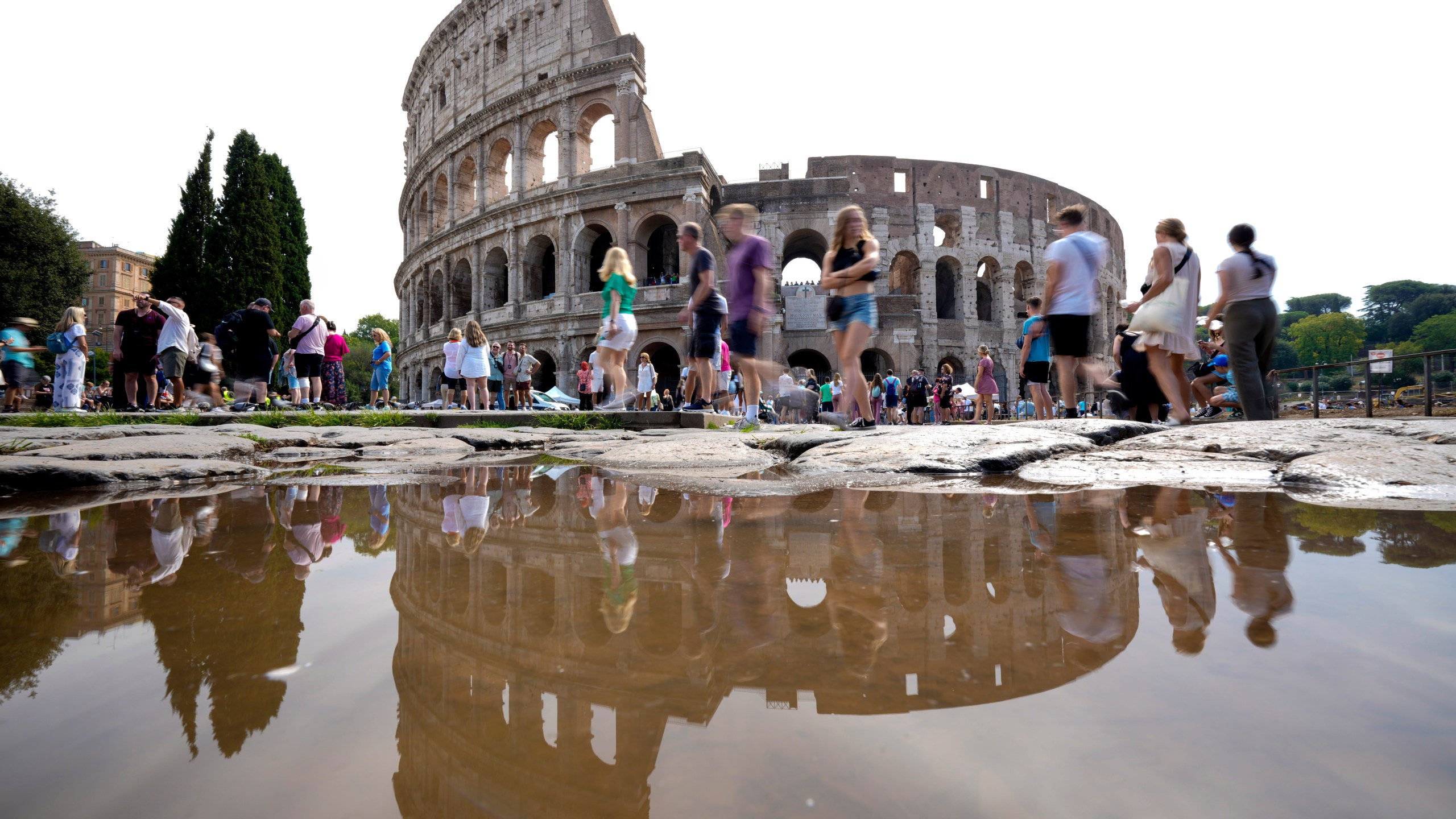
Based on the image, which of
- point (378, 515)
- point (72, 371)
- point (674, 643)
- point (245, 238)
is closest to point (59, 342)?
point (72, 371)

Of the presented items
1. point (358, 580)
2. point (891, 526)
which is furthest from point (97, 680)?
point (891, 526)

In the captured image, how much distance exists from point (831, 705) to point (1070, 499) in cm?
178

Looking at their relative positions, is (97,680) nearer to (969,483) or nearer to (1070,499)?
(1070,499)

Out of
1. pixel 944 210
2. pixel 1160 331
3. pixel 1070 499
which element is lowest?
pixel 1070 499

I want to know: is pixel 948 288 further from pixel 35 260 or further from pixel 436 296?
pixel 35 260

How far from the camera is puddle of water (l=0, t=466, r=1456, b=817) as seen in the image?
22.1 inches

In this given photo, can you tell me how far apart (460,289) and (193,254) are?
43.3ft

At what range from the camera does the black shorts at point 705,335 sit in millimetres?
5523

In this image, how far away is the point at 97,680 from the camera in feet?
2.53

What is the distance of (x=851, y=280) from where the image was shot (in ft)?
14.0

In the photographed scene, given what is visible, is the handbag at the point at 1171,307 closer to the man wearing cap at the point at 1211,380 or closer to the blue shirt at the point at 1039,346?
the blue shirt at the point at 1039,346

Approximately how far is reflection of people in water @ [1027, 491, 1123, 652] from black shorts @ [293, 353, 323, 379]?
32.3ft

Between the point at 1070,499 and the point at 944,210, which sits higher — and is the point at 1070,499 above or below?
below

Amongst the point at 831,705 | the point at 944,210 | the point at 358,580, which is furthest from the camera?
the point at 944,210
